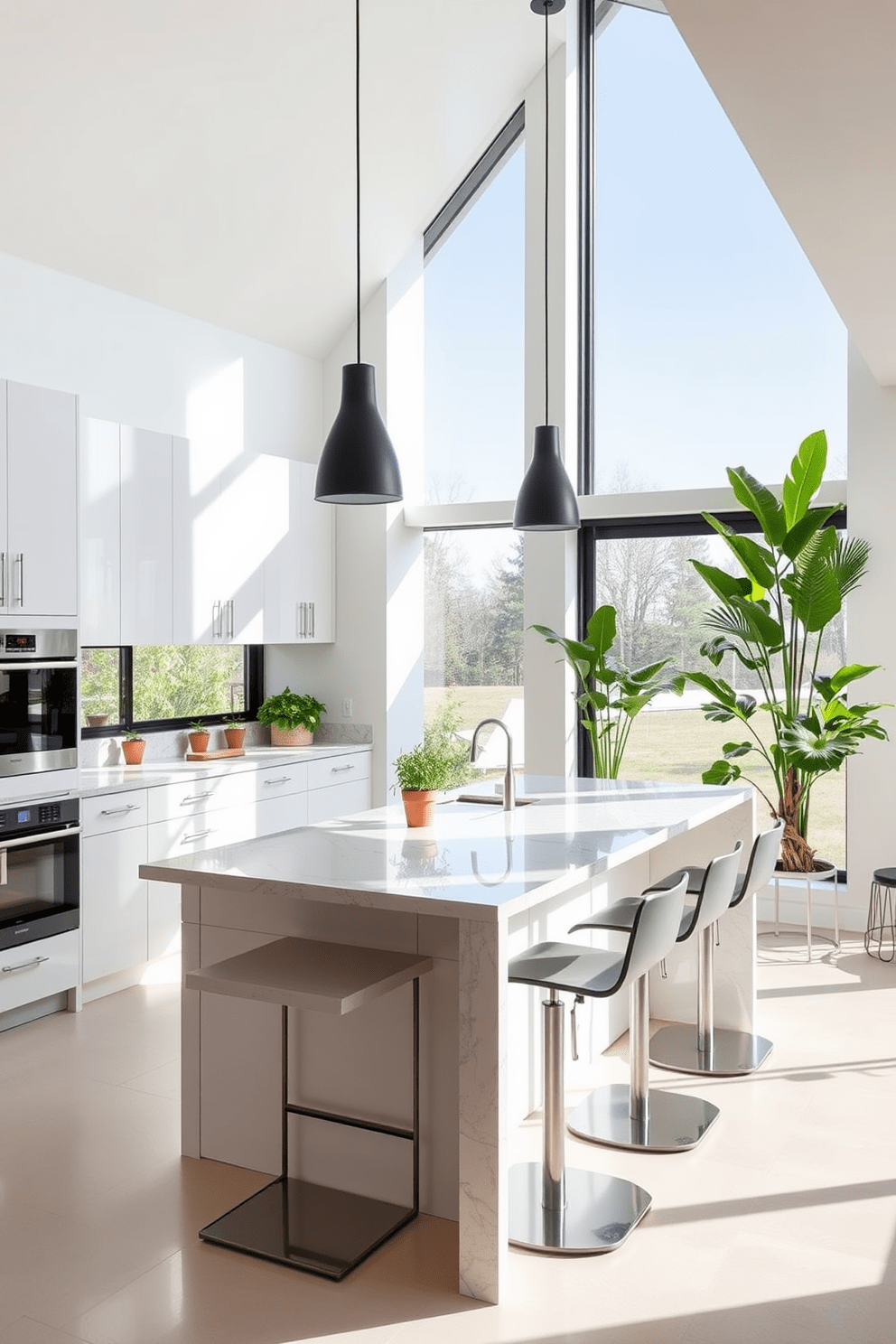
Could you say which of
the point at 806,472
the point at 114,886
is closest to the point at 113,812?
the point at 114,886

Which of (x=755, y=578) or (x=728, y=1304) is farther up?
(x=755, y=578)

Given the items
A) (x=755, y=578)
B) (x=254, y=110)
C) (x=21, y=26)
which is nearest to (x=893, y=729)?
(x=755, y=578)

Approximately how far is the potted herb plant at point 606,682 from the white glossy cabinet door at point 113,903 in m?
2.43

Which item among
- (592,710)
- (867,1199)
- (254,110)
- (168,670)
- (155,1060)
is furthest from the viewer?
(592,710)

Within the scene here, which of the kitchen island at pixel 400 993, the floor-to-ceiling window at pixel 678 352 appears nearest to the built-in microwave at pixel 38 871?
the kitchen island at pixel 400 993

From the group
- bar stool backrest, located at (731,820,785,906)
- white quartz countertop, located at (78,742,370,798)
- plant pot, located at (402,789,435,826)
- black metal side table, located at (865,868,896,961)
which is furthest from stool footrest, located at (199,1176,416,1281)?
black metal side table, located at (865,868,896,961)

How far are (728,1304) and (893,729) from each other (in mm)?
3797

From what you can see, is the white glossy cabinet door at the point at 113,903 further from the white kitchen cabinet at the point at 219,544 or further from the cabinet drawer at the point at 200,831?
the white kitchen cabinet at the point at 219,544

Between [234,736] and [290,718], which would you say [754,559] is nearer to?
[290,718]

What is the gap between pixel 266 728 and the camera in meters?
6.92

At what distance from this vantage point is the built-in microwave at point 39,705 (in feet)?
14.9

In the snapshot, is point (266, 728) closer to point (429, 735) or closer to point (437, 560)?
point (429, 735)

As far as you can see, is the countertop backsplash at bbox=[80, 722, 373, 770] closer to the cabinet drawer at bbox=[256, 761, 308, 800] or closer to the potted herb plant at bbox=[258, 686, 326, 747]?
the potted herb plant at bbox=[258, 686, 326, 747]

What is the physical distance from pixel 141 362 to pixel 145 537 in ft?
3.29
